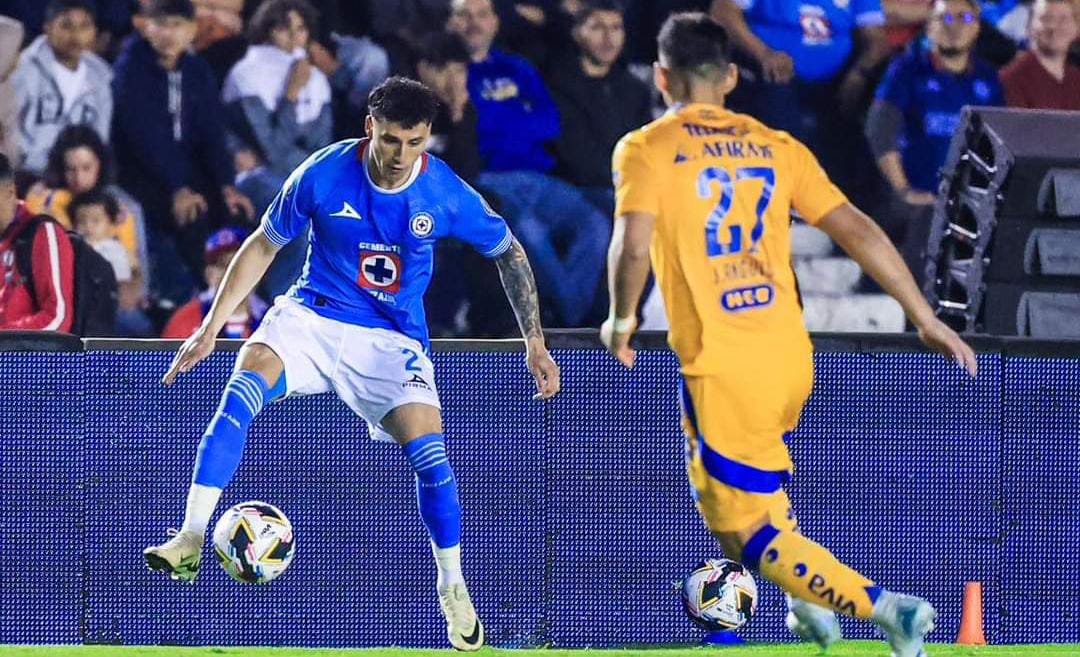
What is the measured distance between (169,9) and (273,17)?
26.4 inches

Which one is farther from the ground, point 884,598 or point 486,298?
point 884,598

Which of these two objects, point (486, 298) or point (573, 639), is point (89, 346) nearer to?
point (573, 639)

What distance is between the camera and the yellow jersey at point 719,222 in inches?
259

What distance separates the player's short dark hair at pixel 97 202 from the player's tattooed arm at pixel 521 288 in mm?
4552

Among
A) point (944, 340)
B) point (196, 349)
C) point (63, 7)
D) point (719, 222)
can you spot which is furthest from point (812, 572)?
point (63, 7)

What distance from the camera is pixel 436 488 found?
8.45 metres

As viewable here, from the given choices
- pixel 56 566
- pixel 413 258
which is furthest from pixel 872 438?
pixel 56 566

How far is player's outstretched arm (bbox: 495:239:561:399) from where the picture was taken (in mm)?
8672

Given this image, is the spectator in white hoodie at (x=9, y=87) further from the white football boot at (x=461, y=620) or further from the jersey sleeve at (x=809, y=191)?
the jersey sleeve at (x=809, y=191)

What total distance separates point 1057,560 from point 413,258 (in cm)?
353

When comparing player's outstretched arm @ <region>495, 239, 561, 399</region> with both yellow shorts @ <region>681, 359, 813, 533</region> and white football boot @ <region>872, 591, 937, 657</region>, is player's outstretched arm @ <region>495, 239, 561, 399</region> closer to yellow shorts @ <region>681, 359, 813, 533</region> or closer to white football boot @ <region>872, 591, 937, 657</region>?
yellow shorts @ <region>681, 359, 813, 533</region>

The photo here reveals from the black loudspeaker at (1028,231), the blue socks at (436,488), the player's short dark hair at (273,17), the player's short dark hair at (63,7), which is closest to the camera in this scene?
the blue socks at (436,488)

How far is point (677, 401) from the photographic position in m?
9.79

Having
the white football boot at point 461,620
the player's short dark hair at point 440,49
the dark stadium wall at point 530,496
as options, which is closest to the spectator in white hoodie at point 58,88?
the player's short dark hair at point 440,49
